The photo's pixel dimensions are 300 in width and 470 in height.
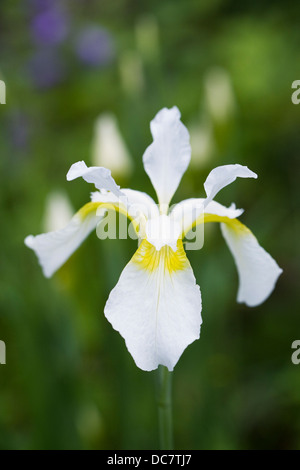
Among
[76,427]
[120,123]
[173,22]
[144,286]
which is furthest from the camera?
[173,22]

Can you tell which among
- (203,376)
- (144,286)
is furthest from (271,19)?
(144,286)

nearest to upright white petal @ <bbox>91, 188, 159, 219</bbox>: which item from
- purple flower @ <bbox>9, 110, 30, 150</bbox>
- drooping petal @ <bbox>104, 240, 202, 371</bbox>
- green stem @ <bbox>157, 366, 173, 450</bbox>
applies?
drooping petal @ <bbox>104, 240, 202, 371</bbox>

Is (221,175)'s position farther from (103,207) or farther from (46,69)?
(46,69)

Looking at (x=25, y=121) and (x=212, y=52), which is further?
(x=212, y=52)

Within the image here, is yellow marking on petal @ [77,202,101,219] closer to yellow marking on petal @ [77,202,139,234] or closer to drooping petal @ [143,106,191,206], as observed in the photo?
yellow marking on petal @ [77,202,139,234]

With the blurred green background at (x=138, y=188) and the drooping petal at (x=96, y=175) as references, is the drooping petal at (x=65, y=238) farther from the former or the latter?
the blurred green background at (x=138, y=188)

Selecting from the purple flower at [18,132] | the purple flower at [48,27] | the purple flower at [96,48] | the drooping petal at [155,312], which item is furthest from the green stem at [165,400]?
the purple flower at [48,27]

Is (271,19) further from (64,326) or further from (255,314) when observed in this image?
→ (64,326)

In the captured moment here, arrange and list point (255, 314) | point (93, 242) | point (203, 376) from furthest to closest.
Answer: point (255, 314) → point (93, 242) → point (203, 376)
